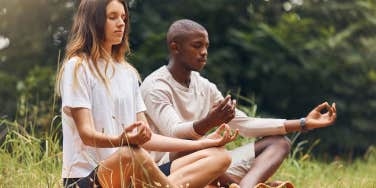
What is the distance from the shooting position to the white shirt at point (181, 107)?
13.9 feet

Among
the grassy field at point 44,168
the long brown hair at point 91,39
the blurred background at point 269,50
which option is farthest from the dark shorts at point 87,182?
the blurred background at point 269,50

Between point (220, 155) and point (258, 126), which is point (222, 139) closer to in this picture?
point (220, 155)

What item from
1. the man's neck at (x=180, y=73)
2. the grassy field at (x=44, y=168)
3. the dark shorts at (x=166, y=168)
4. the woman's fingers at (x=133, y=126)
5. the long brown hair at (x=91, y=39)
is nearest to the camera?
the woman's fingers at (x=133, y=126)

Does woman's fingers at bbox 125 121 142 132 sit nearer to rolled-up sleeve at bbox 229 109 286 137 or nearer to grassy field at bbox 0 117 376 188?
grassy field at bbox 0 117 376 188

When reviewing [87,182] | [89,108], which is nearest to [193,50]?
[89,108]

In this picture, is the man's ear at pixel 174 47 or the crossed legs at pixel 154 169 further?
the man's ear at pixel 174 47

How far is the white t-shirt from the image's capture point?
142 inches

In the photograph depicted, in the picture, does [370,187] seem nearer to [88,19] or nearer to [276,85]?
[88,19]

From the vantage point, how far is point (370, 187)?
4.79m

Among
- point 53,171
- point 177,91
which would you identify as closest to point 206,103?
point 177,91

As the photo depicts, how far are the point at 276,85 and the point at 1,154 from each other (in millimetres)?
4959

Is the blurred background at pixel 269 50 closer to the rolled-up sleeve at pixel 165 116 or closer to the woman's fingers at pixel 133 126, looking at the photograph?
the rolled-up sleeve at pixel 165 116

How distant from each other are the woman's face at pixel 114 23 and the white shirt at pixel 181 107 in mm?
636

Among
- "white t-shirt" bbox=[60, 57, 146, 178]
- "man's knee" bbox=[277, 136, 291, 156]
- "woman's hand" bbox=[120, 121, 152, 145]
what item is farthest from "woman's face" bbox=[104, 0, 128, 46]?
"man's knee" bbox=[277, 136, 291, 156]
